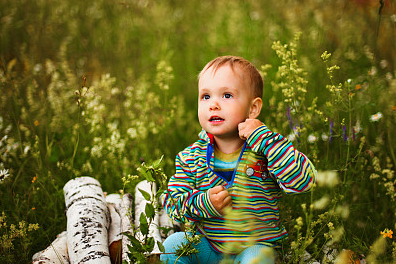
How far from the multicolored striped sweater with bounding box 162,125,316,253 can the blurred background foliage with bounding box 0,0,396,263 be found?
0.43 m

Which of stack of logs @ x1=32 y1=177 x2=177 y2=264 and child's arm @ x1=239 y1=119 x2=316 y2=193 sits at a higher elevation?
child's arm @ x1=239 y1=119 x2=316 y2=193

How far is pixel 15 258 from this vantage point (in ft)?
8.40

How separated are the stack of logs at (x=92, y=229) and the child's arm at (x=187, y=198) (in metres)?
0.18

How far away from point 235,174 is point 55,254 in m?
1.19

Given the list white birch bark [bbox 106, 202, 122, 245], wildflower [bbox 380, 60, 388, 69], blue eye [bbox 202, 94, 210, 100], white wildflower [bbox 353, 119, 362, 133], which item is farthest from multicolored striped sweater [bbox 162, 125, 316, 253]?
wildflower [bbox 380, 60, 388, 69]

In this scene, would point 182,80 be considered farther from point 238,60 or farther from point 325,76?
point 238,60

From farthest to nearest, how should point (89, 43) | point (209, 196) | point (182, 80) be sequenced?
point (89, 43) → point (182, 80) → point (209, 196)

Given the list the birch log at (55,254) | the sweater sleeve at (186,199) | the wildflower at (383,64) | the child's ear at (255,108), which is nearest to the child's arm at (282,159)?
the child's ear at (255,108)

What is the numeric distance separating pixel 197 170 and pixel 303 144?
3.28ft

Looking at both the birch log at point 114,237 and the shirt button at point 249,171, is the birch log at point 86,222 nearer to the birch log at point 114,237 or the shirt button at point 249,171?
the birch log at point 114,237

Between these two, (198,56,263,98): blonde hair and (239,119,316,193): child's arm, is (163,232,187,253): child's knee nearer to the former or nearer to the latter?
(239,119,316,193): child's arm

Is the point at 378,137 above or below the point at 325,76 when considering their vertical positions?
below

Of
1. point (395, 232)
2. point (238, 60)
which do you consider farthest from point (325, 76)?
point (238, 60)

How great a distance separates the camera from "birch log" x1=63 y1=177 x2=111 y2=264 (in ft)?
8.06
